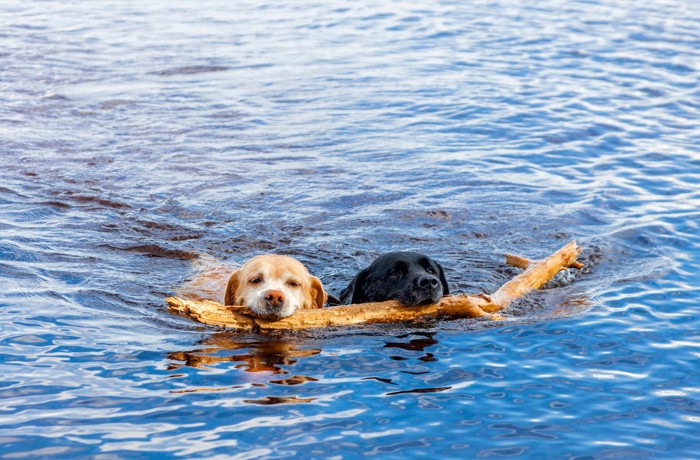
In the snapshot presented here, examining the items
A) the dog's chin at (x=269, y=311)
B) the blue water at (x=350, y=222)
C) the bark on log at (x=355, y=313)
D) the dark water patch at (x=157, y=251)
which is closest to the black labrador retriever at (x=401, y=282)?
the bark on log at (x=355, y=313)

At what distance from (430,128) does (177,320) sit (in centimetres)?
811

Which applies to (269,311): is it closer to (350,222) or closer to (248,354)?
(248,354)

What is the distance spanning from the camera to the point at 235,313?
7.40 metres

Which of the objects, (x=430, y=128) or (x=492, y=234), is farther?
(x=430, y=128)

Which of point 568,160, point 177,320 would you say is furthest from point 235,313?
point 568,160

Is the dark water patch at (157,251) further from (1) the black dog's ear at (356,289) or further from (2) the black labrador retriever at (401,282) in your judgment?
(2) the black labrador retriever at (401,282)

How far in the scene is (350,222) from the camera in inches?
434

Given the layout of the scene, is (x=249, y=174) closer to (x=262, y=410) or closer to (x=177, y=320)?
(x=177, y=320)

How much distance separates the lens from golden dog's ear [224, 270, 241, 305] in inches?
316

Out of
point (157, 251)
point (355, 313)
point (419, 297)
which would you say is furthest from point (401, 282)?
point (157, 251)

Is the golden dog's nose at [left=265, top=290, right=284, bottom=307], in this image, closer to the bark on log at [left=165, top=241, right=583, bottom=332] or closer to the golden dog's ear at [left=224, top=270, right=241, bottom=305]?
the bark on log at [left=165, top=241, right=583, bottom=332]

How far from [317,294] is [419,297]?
3.57 feet

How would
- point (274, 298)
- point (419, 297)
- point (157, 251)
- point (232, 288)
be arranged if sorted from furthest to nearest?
point (157, 251)
point (232, 288)
point (419, 297)
point (274, 298)

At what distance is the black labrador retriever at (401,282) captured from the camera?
755 centimetres
